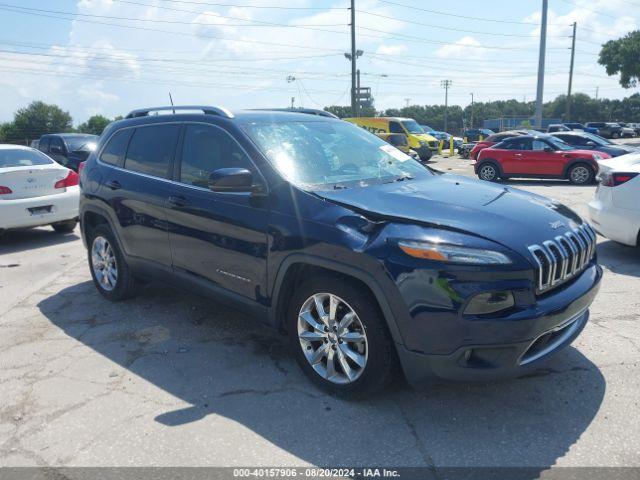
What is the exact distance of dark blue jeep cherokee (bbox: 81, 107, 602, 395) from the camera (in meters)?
2.82

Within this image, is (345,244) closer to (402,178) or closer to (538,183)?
(402,178)

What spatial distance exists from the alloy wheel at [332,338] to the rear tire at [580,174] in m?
14.0

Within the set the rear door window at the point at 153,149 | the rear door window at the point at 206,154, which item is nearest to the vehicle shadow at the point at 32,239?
the rear door window at the point at 153,149

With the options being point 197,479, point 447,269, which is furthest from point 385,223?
point 197,479

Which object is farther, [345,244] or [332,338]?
[332,338]

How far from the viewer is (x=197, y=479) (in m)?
2.68

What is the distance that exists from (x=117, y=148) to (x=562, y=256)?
161 inches

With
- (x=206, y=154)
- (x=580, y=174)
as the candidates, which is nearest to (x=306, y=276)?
(x=206, y=154)

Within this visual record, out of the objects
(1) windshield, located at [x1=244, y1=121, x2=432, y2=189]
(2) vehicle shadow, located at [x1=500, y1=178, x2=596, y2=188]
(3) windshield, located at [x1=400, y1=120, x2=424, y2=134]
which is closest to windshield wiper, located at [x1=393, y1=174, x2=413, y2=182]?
(1) windshield, located at [x1=244, y1=121, x2=432, y2=189]

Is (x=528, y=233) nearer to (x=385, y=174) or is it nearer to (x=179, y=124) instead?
(x=385, y=174)

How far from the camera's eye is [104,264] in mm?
5441

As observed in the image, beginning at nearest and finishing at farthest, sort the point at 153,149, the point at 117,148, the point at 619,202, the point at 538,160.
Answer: the point at 153,149 → the point at 117,148 → the point at 619,202 → the point at 538,160

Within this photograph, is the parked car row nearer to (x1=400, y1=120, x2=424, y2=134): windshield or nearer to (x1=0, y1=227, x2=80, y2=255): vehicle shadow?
(x1=0, y1=227, x2=80, y2=255): vehicle shadow

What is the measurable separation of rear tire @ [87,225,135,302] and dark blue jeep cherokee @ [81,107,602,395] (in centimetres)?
36
